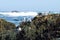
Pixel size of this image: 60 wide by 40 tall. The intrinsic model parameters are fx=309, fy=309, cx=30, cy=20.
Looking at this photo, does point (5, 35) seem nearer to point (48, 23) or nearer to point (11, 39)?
point (11, 39)

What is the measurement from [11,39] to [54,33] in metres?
3.38

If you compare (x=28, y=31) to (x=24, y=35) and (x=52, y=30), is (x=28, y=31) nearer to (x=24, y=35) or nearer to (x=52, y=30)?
(x=24, y=35)

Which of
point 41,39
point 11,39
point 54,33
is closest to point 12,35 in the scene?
point 11,39

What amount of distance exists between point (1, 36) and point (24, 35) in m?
1.44

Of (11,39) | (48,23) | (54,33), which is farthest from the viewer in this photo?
(48,23)

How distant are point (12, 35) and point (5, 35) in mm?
441

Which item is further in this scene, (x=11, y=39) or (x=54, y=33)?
(x=54, y=33)

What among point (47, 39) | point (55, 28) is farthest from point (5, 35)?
point (55, 28)

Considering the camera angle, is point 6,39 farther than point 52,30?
No

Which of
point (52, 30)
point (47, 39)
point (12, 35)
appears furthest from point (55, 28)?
point (12, 35)

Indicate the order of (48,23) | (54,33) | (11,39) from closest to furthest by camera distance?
1. (11,39)
2. (54,33)
3. (48,23)

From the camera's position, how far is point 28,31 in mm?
19328

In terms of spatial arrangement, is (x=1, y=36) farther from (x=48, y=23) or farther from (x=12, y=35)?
(x=48, y=23)

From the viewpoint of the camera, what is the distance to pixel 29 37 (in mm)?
19016
